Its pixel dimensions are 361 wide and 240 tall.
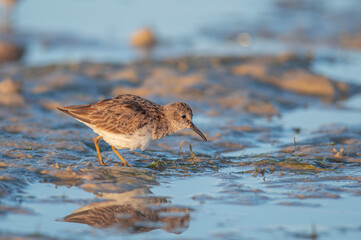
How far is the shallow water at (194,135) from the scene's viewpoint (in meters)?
6.43

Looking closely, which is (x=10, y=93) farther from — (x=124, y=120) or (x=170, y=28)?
(x=170, y=28)

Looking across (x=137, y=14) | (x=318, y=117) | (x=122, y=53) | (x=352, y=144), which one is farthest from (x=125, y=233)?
(x=137, y=14)

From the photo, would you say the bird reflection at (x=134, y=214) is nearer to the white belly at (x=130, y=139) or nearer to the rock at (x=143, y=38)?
the white belly at (x=130, y=139)

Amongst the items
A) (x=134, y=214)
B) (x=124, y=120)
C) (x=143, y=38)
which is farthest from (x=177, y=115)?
(x=143, y=38)

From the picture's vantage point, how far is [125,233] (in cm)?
597

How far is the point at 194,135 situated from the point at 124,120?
2.43 m

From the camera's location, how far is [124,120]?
27.8ft

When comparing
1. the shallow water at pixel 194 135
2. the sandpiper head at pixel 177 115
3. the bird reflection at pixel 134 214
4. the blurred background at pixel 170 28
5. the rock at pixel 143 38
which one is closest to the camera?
the bird reflection at pixel 134 214

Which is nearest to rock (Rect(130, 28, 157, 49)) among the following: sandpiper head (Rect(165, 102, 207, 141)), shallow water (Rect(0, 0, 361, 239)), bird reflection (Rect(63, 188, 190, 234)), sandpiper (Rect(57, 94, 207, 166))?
shallow water (Rect(0, 0, 361, 239))

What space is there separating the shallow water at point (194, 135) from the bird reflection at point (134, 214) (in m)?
0.02

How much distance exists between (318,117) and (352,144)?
234 centimetres

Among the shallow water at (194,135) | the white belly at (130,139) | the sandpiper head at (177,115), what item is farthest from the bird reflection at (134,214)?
the sandpiper head at (177,115)

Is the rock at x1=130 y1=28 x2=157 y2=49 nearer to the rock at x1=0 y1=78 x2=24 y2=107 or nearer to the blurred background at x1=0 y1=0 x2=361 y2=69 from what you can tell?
the blurred background at x1=0 y1=0 x2=361 y2=69

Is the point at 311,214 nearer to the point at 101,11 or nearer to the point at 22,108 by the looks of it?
the point at 22,108
